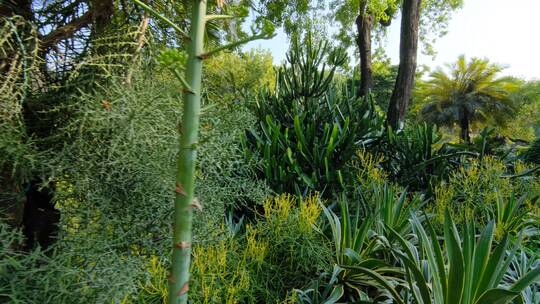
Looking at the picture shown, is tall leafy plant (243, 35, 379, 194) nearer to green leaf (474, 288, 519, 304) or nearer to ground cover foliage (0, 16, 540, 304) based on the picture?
ground cover foliage (0, 16, 540, 304)

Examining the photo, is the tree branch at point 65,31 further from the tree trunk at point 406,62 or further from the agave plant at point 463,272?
the tree trunk at point 406,62

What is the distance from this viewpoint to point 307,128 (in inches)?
165

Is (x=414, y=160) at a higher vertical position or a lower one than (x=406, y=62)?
lower

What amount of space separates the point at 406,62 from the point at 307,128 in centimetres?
378

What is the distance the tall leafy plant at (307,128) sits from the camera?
373 centimetres

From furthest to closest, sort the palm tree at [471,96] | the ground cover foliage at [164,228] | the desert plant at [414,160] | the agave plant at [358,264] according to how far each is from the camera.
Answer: the palm tree at [471,96] < the desert plant at [414,160] < the agave plant at [358,264] < the ground cover foliage at [164,228]

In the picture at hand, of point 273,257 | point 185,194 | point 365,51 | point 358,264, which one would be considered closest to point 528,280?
point 358,264

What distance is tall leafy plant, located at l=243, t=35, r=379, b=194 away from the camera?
3732 millimetres

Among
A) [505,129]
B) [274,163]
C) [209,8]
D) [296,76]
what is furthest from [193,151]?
[505,129]

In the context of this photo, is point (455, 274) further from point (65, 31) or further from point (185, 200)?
point (65, 31)

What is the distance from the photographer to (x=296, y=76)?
4840 millimetres

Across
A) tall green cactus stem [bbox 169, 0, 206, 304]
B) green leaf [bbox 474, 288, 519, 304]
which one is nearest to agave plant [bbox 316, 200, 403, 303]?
green leaf [bbox 474, 288, 519, 304]

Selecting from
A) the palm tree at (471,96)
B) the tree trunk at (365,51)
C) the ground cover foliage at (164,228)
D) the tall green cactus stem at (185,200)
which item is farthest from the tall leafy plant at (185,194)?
the palm tree at (471,96)

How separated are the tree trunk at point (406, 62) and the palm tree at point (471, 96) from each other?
16.6 metres
